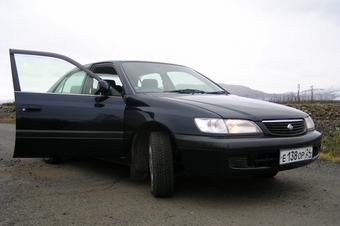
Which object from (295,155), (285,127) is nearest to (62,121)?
(285,127)

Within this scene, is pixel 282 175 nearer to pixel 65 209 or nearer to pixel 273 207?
pixel 273 207

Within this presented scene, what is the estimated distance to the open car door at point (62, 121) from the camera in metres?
3.59

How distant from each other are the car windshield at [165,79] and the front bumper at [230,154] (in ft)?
3.52

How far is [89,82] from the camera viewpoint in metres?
4.18

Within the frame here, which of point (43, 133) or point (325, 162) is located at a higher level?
point (43, 133)

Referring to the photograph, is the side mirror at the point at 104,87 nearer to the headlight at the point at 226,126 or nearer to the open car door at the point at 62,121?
the open car door at the point at 62,121

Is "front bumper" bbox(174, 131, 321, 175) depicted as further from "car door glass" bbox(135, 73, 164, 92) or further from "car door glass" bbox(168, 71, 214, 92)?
"car door glass" bbox(168, 71, 214, 92)

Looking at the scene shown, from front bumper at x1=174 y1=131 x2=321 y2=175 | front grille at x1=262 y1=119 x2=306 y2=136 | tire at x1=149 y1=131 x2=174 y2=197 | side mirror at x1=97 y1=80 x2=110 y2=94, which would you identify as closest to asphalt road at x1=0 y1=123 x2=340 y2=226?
tire at x1=149 y1=131 x2=174 y2=197

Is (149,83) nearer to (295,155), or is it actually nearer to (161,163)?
(161,163)

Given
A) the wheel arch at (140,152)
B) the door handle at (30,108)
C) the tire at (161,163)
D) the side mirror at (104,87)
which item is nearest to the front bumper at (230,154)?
the tire at (161,163)

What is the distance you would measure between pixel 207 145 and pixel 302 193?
4.33 feet

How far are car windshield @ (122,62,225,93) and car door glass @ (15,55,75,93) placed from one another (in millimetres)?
773

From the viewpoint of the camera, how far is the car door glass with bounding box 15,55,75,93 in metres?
3.75

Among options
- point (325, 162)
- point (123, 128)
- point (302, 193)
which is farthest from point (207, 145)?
point (325, 162)
